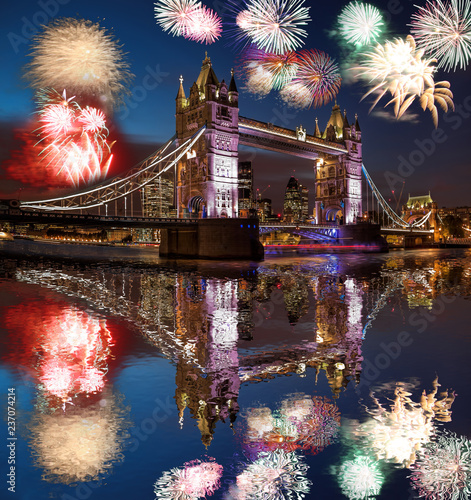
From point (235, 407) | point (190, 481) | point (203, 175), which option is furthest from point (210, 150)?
point (190, 481)

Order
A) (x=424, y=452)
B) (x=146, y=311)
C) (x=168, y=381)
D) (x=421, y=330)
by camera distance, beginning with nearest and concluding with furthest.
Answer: (x=424, y=452) < (x=168, y=381) < (x=421, y=330) < (x=146, y=311)

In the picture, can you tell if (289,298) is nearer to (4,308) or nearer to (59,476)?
(4,308)

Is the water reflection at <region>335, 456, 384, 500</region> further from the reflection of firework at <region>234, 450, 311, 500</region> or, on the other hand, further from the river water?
the reflection of firework at <region>234, 450, 311, 500</region>

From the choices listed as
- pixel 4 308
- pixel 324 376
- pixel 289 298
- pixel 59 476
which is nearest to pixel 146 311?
pixel 4 308

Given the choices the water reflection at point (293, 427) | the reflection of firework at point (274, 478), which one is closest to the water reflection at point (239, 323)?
the water reflection at point (293, 427)

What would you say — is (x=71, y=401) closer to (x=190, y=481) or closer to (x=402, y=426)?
(x=190, y=481)
